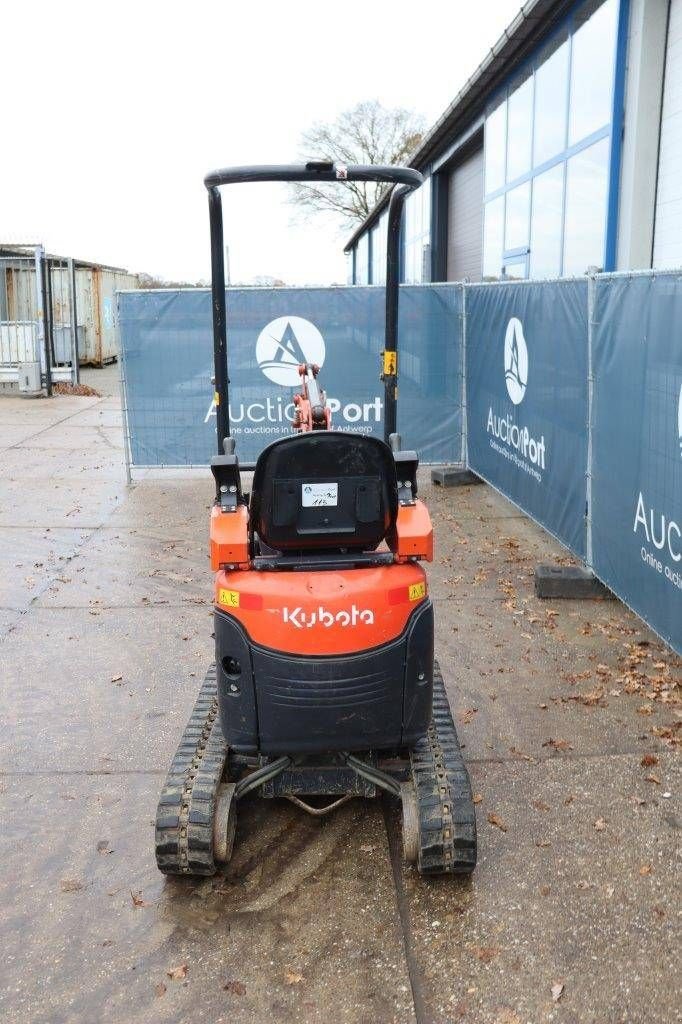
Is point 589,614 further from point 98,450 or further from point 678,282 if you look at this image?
point 98,450

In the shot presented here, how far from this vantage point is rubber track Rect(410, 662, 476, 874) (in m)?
3.71

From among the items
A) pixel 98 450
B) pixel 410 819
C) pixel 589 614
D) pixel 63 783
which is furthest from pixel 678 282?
pixel 98 450

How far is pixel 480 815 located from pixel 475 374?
749 cm

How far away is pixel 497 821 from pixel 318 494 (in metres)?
1.77

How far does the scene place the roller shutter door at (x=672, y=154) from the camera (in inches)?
346

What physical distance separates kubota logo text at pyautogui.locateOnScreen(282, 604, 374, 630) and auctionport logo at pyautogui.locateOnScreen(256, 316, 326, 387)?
320 inches

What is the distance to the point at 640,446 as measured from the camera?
247 inches

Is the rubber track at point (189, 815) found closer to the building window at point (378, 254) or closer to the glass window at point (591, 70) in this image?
the glass window at point (591, 70)

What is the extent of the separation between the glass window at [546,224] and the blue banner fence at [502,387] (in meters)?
1.37

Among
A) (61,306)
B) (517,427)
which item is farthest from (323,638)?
(61,306)

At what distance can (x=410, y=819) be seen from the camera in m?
3.82

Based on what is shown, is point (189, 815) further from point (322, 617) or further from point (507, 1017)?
point (507, 1017)

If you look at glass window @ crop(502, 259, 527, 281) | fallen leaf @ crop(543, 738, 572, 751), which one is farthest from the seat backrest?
glass window @ crop(502, 259, 527, 281)

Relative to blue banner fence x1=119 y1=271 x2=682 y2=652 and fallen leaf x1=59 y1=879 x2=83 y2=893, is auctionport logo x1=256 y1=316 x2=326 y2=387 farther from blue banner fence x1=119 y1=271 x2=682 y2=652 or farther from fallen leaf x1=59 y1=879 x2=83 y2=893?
fallen leaf x1=59 y1=879 x2=83 y2=893
